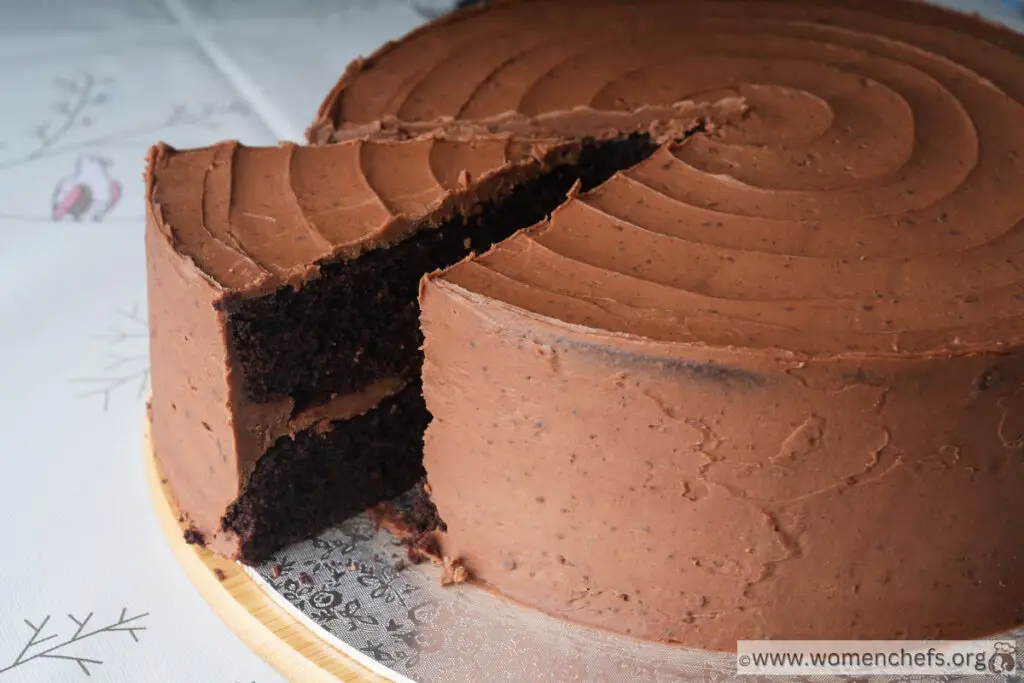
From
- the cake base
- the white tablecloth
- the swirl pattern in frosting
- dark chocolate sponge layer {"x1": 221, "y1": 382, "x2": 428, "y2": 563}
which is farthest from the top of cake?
the white tablecloth

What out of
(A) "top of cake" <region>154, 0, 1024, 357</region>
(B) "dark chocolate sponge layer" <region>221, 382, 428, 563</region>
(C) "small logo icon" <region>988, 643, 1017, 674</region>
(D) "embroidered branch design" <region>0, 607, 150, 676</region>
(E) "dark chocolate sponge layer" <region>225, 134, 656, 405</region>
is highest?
(A) "top of cake" <region>154, 0, 1024, 357</region>

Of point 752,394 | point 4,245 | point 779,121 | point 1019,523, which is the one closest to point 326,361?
point 752,394

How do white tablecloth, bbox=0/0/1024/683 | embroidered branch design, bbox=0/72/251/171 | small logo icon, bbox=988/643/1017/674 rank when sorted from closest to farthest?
small logo icon, bbox=988/643/1017/674 → white tablecloth, bbox=0/0/1024/683 → embroidered branch design, bbox=0/72/251/171

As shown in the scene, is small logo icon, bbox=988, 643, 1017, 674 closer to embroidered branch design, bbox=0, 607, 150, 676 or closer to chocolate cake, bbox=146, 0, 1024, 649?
chocolate cake, bbox=146, 0, 1024, 649

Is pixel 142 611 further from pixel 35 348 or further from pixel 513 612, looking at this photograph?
pixel 35 348

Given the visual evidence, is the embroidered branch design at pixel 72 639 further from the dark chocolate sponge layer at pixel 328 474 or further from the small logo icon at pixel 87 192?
the small logo icon at pixel 87 192

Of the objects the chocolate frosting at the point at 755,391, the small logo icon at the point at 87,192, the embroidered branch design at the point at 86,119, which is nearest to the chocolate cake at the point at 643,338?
the chocolate frosting at the point at 755,391
